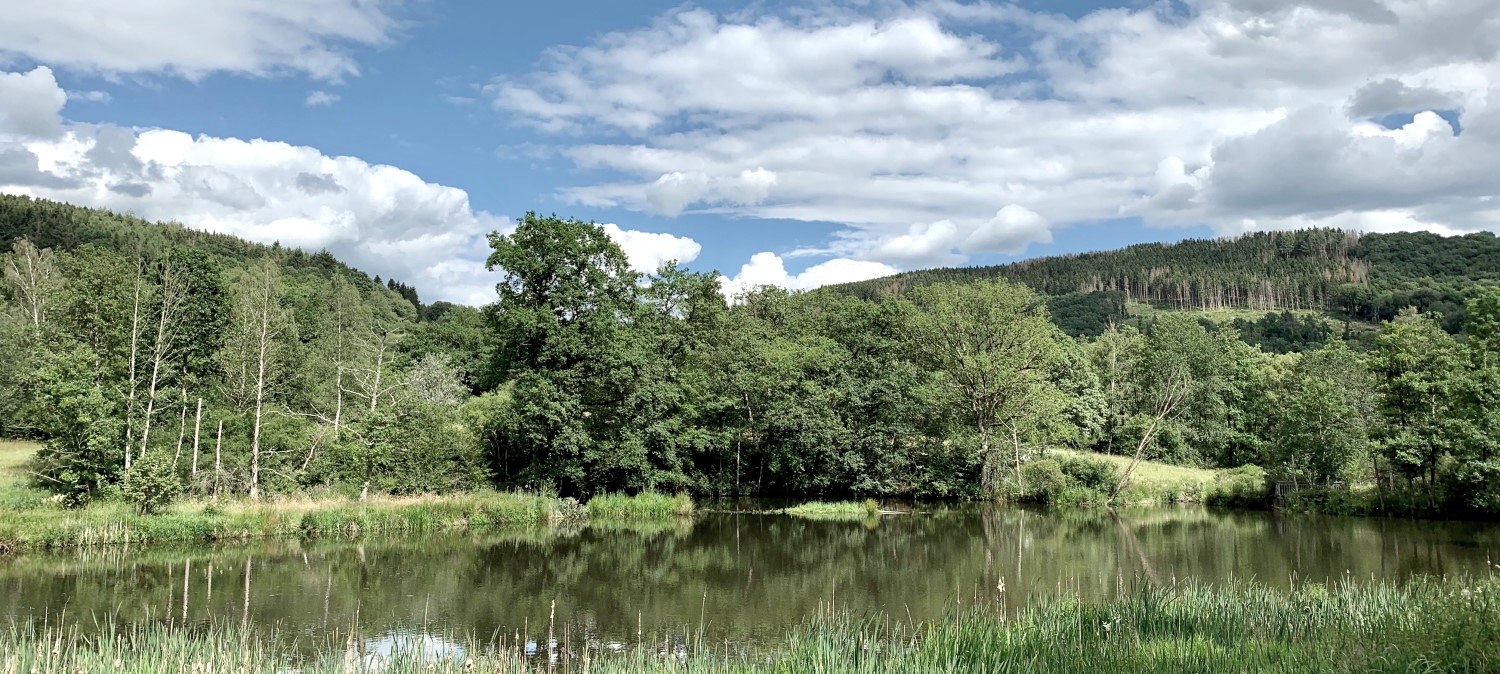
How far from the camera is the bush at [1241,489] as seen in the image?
4103 centimetres

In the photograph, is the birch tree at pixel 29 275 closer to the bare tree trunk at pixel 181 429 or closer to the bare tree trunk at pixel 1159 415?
the bare tree trunk at pixel 181 429

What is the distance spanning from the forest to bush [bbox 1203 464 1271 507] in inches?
5.8

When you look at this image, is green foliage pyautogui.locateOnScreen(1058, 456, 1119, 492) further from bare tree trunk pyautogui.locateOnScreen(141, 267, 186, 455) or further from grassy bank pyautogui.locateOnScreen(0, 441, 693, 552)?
bare tree trunk pyautogui.locateOnScreen(141, 267, 186, 455)

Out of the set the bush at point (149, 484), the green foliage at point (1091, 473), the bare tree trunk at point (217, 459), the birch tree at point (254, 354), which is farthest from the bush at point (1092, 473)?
the bush at point (149, 484)

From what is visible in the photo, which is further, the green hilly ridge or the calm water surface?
the green hilly ridge

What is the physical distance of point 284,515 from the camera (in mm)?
27828

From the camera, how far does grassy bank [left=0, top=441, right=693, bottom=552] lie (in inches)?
943

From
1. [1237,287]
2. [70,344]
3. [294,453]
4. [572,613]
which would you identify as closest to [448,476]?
[294,453]

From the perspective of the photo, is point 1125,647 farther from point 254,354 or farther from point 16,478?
point 16,478

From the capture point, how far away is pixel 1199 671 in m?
8.32

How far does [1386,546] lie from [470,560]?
2809 centimetres

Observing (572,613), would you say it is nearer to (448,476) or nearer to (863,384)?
(448,476)

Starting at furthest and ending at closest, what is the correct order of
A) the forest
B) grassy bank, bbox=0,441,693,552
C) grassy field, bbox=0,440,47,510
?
the forest
grassy field, bbox=0,440,47,510
grassy bank, bbox=0,441,693,552

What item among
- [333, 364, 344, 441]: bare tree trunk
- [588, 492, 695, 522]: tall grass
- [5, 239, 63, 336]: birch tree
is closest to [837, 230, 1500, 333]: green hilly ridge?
[588, 492, 695, 522]: tall grass
